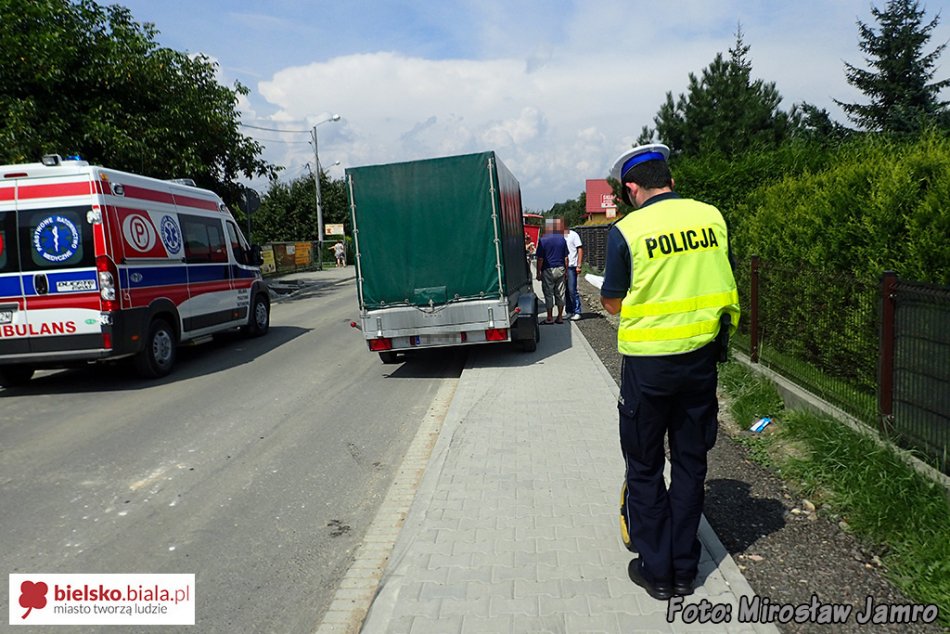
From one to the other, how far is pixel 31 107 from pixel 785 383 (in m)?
14.7

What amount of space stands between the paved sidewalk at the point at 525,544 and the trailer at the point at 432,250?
2.53m

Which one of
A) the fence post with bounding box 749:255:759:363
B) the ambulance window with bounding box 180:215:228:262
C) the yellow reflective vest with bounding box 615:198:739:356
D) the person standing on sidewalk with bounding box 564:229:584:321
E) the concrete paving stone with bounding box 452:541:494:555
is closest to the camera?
the yellow reflective vest with bounding box 615:198:739:356

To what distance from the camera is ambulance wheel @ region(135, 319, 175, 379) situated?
9148 millimetres

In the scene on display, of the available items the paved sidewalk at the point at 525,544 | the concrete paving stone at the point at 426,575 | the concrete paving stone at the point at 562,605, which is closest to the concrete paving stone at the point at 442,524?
the paved sidewalk at the point at 525,544

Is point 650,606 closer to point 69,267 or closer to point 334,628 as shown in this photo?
point 334,628

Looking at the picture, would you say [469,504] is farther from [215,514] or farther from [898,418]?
[898,418]

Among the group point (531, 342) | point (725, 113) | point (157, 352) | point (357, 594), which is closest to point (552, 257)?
point (531, 342)

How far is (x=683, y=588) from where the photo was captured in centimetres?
319

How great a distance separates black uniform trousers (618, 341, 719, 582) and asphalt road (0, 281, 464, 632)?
164cm

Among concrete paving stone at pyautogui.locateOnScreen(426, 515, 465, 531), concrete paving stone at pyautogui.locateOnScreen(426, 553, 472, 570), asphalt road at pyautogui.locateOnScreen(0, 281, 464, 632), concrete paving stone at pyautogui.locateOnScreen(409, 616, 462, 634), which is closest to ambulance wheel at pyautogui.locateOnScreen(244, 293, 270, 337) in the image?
asphalt road at pyautogui.locateOnScreen(0, 281, 464, 632)

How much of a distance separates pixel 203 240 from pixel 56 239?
2.76m

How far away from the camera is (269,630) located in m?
3.28

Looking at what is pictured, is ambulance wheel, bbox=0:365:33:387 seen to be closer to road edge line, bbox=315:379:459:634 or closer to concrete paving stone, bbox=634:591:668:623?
road edge line, bbox=315:379:459:634

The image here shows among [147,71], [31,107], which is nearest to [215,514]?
[31,107]
